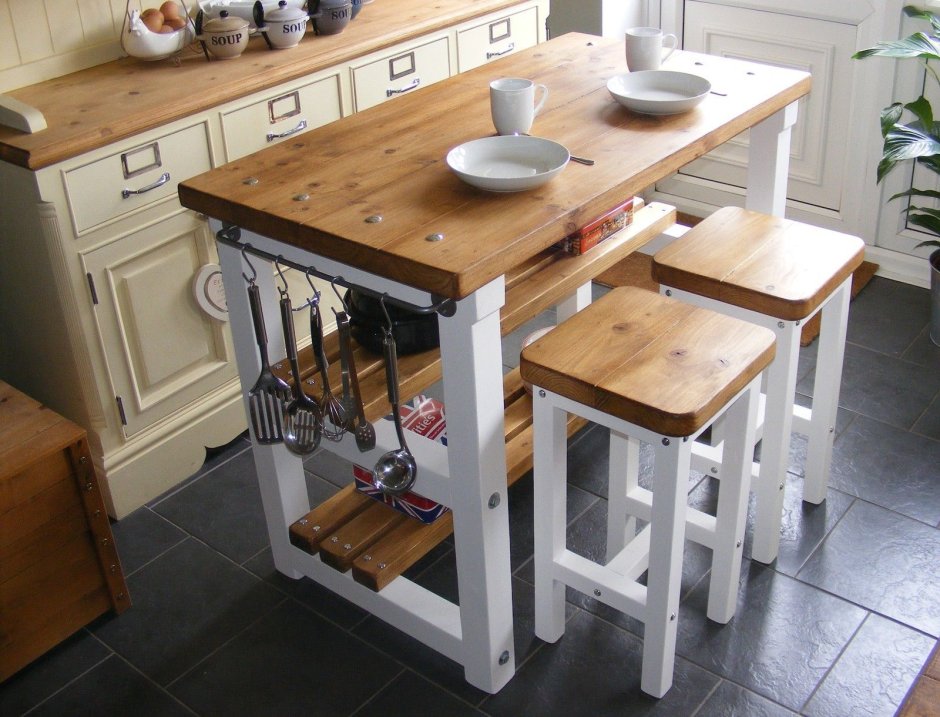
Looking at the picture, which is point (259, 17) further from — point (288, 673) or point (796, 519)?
point (796, 519)

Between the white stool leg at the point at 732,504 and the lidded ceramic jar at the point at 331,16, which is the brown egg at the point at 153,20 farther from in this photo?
the white stool leg at the point at 732,504

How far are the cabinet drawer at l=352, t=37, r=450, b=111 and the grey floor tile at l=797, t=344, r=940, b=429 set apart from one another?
4.78 feet

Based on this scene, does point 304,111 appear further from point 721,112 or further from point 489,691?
point 489,691

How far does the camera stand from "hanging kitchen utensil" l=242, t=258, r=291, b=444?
6.95ft

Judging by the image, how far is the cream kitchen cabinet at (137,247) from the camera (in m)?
2.45

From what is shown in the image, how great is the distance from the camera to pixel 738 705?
2.12 metres

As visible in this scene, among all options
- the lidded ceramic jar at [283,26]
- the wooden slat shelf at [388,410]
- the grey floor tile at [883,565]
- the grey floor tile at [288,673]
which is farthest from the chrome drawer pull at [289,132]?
the grey floor tile at [883,565]

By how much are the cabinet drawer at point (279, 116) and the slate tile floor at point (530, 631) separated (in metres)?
0.90

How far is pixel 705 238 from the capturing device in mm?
2432

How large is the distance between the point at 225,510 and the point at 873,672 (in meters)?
1.58

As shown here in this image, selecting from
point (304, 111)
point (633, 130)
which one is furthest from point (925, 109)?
point (304, 111)

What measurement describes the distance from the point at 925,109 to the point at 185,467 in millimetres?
2269

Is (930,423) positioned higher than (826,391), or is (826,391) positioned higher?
(826,391)

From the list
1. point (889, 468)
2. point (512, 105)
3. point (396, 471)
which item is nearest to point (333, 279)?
point (396, 471)
